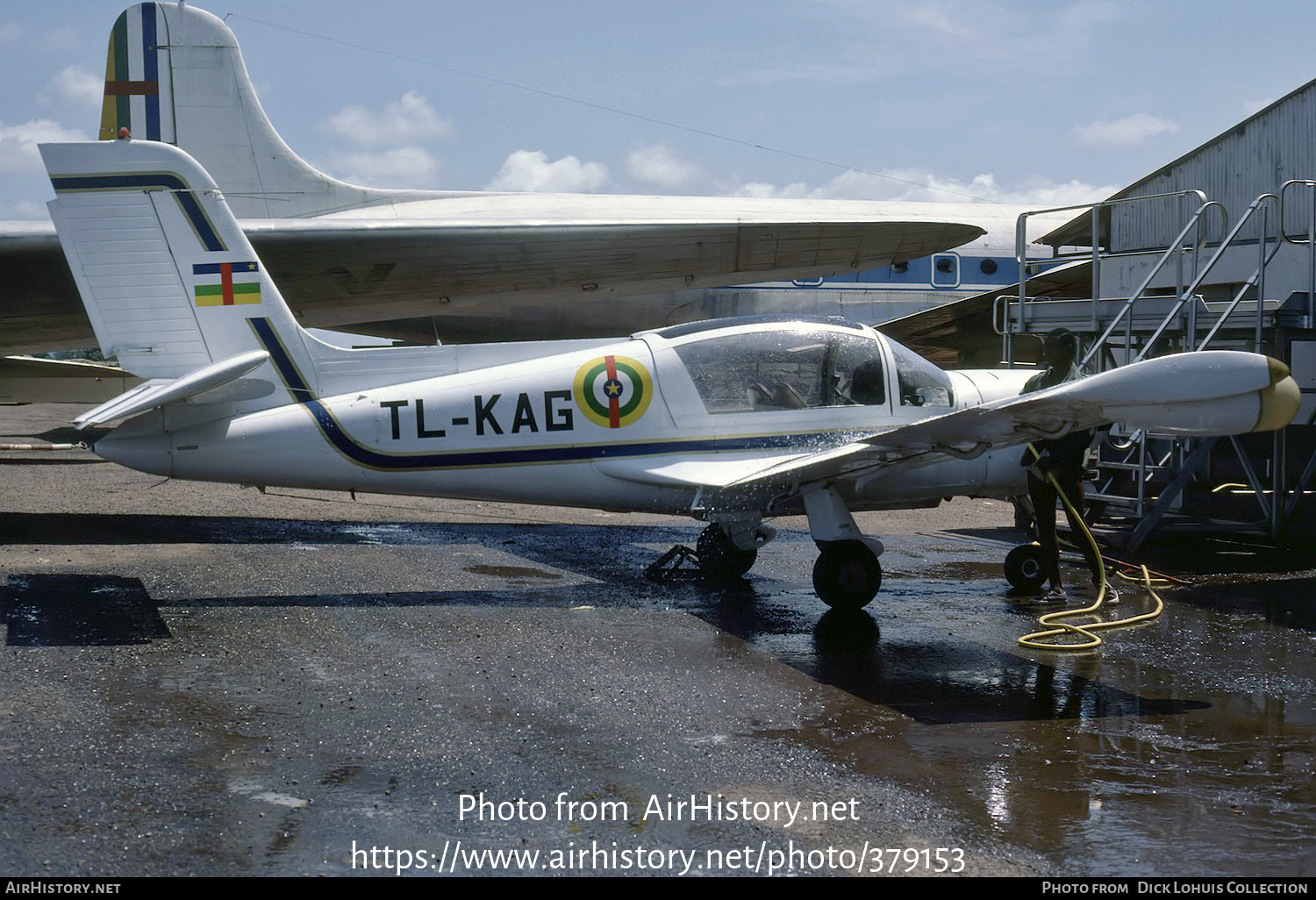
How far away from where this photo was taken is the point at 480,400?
8.62 meters

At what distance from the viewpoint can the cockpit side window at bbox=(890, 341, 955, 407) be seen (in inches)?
358

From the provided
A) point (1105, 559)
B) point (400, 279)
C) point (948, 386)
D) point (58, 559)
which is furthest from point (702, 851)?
point (400, 279)

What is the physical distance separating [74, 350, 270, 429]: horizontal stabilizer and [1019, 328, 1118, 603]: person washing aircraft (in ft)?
19.0

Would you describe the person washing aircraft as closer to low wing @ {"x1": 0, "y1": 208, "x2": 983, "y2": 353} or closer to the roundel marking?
the roundel marking

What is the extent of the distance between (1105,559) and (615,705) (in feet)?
19.9

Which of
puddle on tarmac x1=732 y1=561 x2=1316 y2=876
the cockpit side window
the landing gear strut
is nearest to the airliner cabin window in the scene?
the cockpit side window

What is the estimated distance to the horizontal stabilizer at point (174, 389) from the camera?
24.5ft

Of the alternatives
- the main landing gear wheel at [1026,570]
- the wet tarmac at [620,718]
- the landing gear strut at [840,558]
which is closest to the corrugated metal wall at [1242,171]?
the wet tarmac at [620,718]

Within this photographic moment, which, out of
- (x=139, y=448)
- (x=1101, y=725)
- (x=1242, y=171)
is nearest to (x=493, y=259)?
(x=139, y=448)

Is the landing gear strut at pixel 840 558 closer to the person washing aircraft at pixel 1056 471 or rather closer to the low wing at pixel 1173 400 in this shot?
the person washing aircraft at pixel 1056 471

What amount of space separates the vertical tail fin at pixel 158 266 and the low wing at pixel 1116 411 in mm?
4124

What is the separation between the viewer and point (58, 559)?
10148 mm

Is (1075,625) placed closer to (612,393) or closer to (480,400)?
(612,393)

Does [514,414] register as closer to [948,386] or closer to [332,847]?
[948,386]
